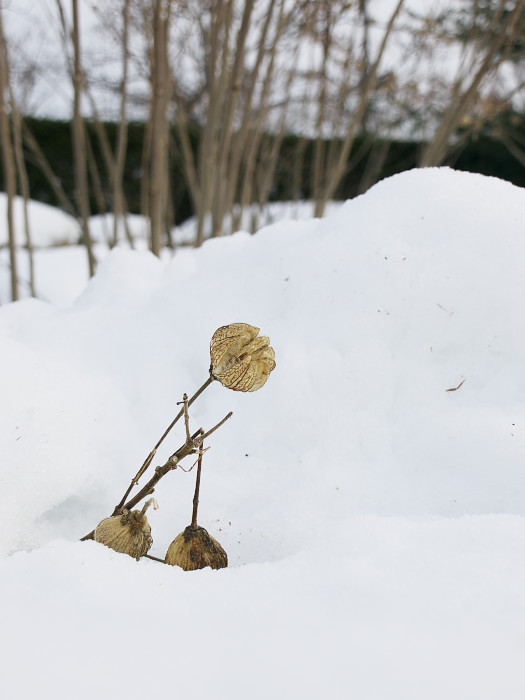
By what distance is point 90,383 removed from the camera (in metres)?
0.76

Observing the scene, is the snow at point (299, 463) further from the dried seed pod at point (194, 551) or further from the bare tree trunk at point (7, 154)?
the bare tree trunk at point (7, 154)

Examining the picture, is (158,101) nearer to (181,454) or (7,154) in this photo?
(7,154)

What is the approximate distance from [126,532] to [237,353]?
19 cm

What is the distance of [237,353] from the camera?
23.0 inches

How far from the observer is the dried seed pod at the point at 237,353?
1.91 feet

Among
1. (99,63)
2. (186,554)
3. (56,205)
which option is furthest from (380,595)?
(56,205)

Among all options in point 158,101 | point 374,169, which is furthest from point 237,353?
point 374,169

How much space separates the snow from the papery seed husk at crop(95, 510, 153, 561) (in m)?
0.03

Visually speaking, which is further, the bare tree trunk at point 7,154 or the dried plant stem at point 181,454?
the bare tree trunk at point 7,154

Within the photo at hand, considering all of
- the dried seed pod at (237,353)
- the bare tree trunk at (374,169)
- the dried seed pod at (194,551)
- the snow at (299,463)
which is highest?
the dried seed pod at (237,353)

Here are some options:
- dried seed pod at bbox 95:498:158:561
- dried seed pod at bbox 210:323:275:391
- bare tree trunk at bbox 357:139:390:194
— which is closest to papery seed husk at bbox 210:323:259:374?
dried seed pod at bbox 210:323:275:391

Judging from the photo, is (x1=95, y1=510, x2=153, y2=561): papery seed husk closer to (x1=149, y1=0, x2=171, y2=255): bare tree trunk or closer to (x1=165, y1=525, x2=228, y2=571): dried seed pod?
(x1=165, y1=525, x2=228, y2=571): dried seed pod

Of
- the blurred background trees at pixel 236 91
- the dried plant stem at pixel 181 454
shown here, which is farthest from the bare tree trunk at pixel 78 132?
the dried plant stem at pixel 181 454

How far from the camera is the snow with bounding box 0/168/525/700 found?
423 mm
